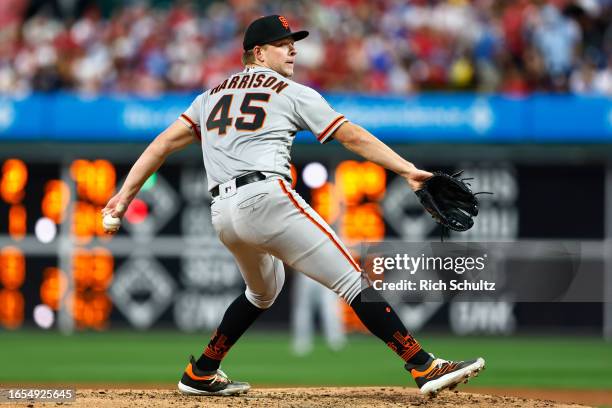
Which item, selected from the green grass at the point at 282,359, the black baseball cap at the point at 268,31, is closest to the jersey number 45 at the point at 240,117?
the black baseball cap at the point at 268,31

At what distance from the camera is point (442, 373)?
600cm

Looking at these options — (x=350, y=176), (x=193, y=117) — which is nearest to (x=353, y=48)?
(x=350, y=176)

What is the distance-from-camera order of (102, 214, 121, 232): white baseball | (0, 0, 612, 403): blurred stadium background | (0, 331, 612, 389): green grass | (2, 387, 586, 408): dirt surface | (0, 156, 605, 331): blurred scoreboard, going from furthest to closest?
(0, 156, 605, 331): blurred scoreboard < (0, 0, 612, 403): blurred stadium background < (0, 331, 612, 389): green grass < (102, 214, 121, 232): white baseball < (2, 387, 586, 408): dirt surface

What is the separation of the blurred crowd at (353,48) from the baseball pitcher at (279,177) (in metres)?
8.86

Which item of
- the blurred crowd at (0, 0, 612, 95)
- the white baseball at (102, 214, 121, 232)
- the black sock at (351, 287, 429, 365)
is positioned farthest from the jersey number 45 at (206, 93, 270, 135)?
the blurred crowd at (0, 0, 612, 95)

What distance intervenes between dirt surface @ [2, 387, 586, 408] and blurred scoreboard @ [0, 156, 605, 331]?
25.8ft

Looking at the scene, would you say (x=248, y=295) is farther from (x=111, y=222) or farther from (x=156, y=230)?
(x=156, y=230)

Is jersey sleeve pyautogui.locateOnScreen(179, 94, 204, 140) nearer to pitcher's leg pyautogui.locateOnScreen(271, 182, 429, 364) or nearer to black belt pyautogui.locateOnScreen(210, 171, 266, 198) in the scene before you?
black belt pyautogui.locateOnScreen(210, 171, 266, 198)

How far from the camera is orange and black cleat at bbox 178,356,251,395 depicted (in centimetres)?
673

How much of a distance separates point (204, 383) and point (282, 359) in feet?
19.3

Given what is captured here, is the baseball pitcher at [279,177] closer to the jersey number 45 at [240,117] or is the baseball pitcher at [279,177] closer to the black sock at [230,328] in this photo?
the jersey number 45 at [240,117]

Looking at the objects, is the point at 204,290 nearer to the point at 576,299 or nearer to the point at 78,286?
the point at 78,286

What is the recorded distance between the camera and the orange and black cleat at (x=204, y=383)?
6.73m

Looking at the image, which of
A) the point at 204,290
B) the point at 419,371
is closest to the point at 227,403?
the point at 419,371
